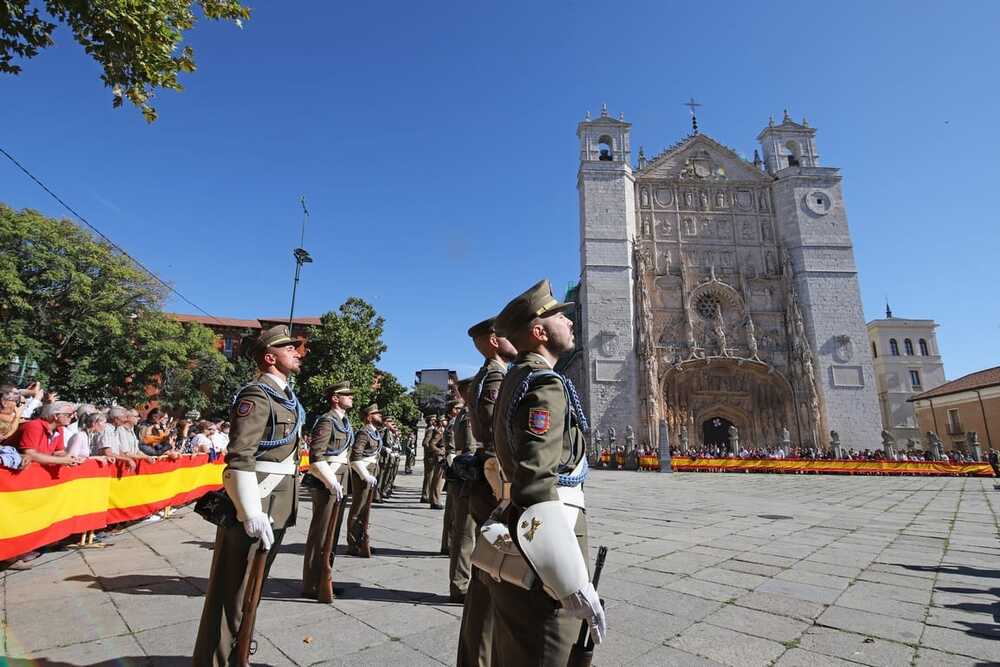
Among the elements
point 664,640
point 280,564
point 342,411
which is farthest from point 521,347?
point 280,564

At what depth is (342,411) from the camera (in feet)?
14.6

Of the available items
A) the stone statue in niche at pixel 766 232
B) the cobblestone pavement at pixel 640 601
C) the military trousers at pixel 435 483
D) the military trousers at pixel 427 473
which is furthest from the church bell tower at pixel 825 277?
the military trousers at pixel 435 483

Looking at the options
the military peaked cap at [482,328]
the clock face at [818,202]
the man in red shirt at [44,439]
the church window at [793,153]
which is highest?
the church window at [793,153]

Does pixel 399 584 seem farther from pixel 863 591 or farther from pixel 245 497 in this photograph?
pixel 863 591

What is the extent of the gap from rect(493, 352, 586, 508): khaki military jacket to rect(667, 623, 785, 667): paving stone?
1847 mm

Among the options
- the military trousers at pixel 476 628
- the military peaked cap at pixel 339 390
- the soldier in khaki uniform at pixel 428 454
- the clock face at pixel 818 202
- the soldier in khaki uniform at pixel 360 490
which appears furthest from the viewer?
the clock face at pixel 818 202

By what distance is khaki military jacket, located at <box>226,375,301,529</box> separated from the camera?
2.38 meters

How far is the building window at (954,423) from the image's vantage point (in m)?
30.0

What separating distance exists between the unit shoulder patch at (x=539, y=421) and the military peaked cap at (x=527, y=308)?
0.43 metres

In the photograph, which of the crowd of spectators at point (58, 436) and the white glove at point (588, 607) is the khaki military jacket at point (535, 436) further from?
the crowd of spectators at point (58, 436)

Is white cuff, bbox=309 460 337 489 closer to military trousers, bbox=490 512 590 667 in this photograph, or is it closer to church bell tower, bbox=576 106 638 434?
military trousers, bbox=490 512 590 667

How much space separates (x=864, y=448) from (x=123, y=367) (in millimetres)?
36862

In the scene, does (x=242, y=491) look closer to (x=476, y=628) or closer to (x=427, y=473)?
(x=476, y=628)

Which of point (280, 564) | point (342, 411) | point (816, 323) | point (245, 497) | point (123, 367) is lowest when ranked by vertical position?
point (280, 564)
